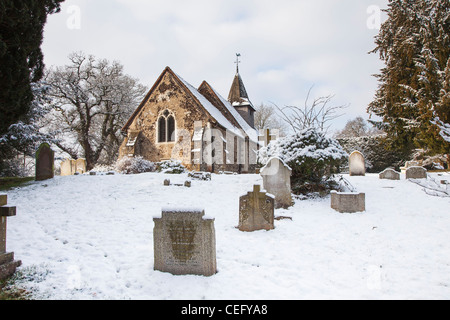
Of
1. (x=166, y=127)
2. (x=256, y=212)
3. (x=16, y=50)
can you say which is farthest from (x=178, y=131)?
(x=256, y=212)

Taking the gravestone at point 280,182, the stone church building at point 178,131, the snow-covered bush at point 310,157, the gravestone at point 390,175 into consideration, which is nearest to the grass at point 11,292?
the gravestone at point 280,182

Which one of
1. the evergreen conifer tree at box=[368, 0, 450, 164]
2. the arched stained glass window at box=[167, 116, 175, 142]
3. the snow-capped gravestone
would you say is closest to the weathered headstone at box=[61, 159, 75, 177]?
Result: the snow-capped gravestone

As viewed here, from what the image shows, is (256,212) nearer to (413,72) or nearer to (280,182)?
(280,182)

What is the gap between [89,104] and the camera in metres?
25.0

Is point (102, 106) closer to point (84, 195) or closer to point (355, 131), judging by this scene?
point (84, 195)

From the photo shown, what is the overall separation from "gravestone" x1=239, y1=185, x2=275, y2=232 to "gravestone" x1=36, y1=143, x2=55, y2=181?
9982 millimetres

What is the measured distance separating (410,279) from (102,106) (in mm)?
28028

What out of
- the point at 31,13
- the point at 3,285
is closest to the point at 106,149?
the point at 31,13

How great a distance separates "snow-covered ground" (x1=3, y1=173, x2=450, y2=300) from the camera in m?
3.47

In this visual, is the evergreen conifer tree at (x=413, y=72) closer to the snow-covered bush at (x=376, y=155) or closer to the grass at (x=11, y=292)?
the snow-covered bush at (x=376, y=155)

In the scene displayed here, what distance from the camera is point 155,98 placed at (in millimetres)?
18766

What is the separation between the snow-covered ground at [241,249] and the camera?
3.47 m

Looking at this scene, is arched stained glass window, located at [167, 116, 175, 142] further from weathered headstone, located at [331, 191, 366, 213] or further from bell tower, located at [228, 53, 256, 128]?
weathered headstone, located at [331, 191, 366, 213]
